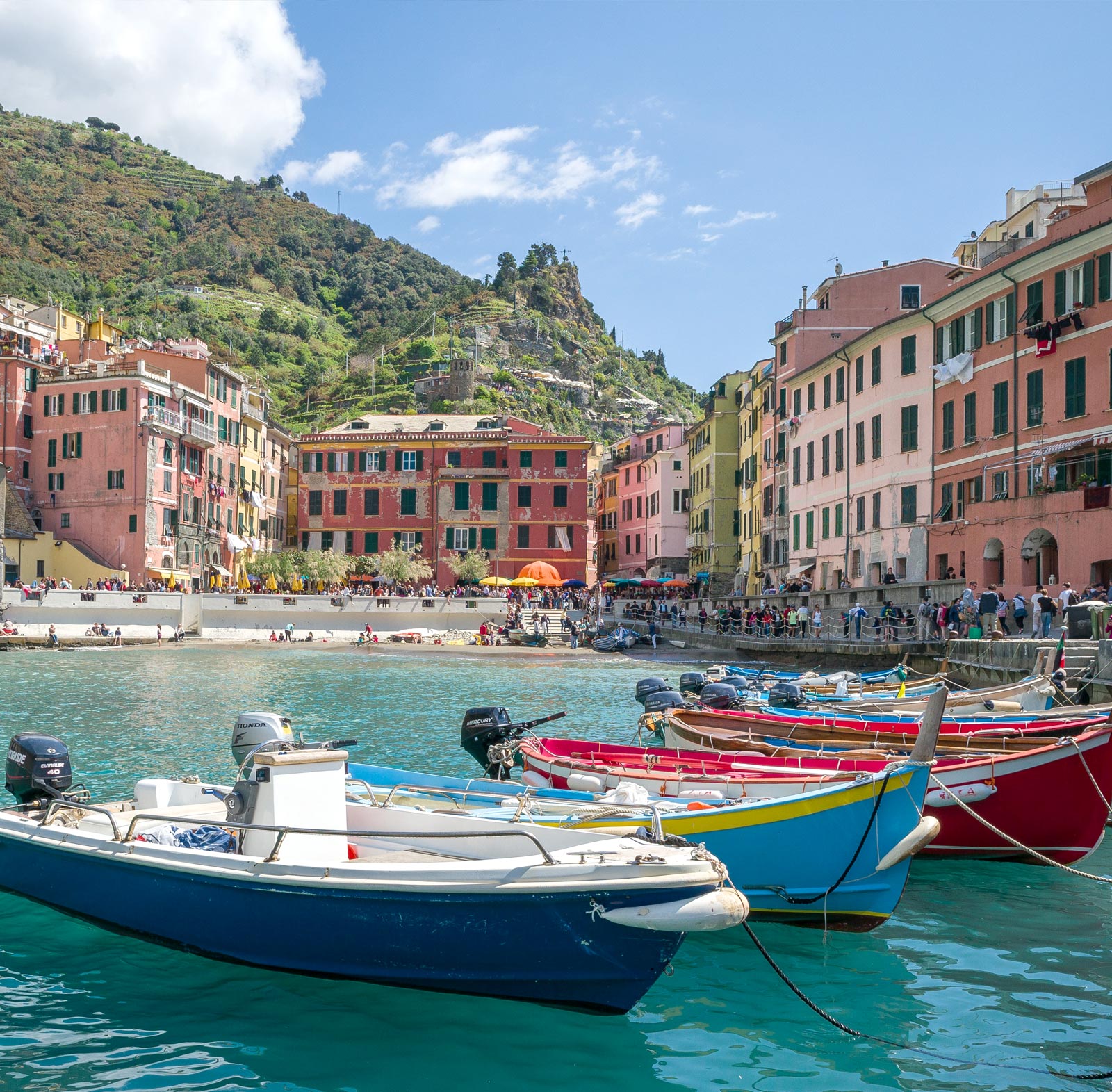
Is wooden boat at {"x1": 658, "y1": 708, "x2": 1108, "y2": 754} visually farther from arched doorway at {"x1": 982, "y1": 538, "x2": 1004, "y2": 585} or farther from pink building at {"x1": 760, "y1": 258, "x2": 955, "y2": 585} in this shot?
pink building at {"x1": 760, "y1": 258, "x2": 955, "y2": 585}

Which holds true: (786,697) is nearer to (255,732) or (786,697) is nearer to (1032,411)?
(255,732)

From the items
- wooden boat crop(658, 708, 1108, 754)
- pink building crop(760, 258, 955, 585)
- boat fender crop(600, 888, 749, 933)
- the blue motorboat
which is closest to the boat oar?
the blue motorboat

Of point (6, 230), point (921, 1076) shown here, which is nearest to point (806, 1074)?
point (921, 1076)

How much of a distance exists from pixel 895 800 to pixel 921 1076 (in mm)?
2847

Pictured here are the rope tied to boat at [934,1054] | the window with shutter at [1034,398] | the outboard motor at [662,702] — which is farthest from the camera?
the window with shutter at [1034,398]

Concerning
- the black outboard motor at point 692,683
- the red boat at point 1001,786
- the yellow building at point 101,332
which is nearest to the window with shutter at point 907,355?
the black outboard motor at point 692,683

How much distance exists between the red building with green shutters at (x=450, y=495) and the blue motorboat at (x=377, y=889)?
5864 centimetres

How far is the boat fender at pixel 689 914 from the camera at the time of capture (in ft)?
23.6

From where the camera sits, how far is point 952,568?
36812mm

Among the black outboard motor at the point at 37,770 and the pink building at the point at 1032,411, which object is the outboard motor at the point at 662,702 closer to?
the black outboard motor at the point at 37,770

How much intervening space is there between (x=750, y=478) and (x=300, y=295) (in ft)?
401

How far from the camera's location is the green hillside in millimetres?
120188

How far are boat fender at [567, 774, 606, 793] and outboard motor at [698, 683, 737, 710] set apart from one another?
7.06 m

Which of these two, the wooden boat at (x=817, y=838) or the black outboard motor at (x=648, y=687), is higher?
the black outboard motor at (x=648, y=687)
